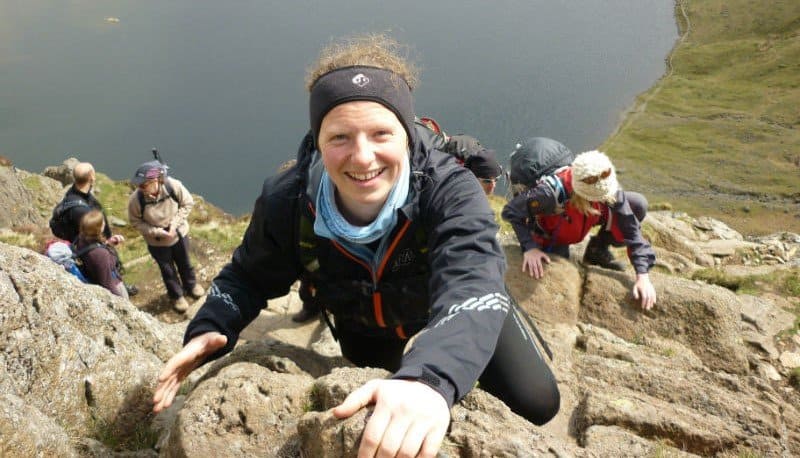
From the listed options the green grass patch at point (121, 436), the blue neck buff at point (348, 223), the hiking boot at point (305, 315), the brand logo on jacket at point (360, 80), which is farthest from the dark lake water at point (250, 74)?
the brand logo on jacket at point (360, 80)

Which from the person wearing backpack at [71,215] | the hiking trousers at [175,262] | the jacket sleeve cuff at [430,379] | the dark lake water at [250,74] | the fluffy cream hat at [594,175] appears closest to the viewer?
the jacket sleeve cuff at [430,379]

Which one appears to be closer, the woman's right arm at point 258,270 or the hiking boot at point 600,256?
the woman's right arm at point 258,270

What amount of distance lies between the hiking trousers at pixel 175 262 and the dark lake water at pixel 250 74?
51705 mm

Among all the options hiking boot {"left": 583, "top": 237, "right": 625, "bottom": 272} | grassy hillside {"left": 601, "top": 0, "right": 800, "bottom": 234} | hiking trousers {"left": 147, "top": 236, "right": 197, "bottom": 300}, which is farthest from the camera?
grassy hillside {"left": 601, "top": 0, "right": 800, "bottom": 234}

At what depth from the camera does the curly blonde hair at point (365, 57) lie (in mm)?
3988

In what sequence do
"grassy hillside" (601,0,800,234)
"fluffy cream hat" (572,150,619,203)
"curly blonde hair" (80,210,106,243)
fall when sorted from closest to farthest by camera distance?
"fluffy cream hat" (572,150,619,203)
"curly blonde hair" (80,210,106,243)
"grassy hillside" (601,0,800,234)

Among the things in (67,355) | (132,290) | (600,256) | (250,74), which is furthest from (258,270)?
(250,74)

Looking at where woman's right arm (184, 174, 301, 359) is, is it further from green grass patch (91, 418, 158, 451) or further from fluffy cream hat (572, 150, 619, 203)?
fluffy cream hat (572, 150, 619, 203)

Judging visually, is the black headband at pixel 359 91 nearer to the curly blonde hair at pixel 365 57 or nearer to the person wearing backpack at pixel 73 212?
the curly blonde hair at pixel 365 57

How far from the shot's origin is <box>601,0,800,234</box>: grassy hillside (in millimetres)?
60125

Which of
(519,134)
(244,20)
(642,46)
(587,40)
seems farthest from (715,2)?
(244,20)

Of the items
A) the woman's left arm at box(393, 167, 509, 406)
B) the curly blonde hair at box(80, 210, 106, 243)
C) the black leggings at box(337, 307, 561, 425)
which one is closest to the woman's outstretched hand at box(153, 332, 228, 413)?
the woman's left arm at box(393, 167, 509, 406)

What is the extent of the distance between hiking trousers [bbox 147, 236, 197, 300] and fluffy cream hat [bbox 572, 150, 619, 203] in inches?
332

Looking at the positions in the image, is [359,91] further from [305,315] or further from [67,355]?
[305,315]
